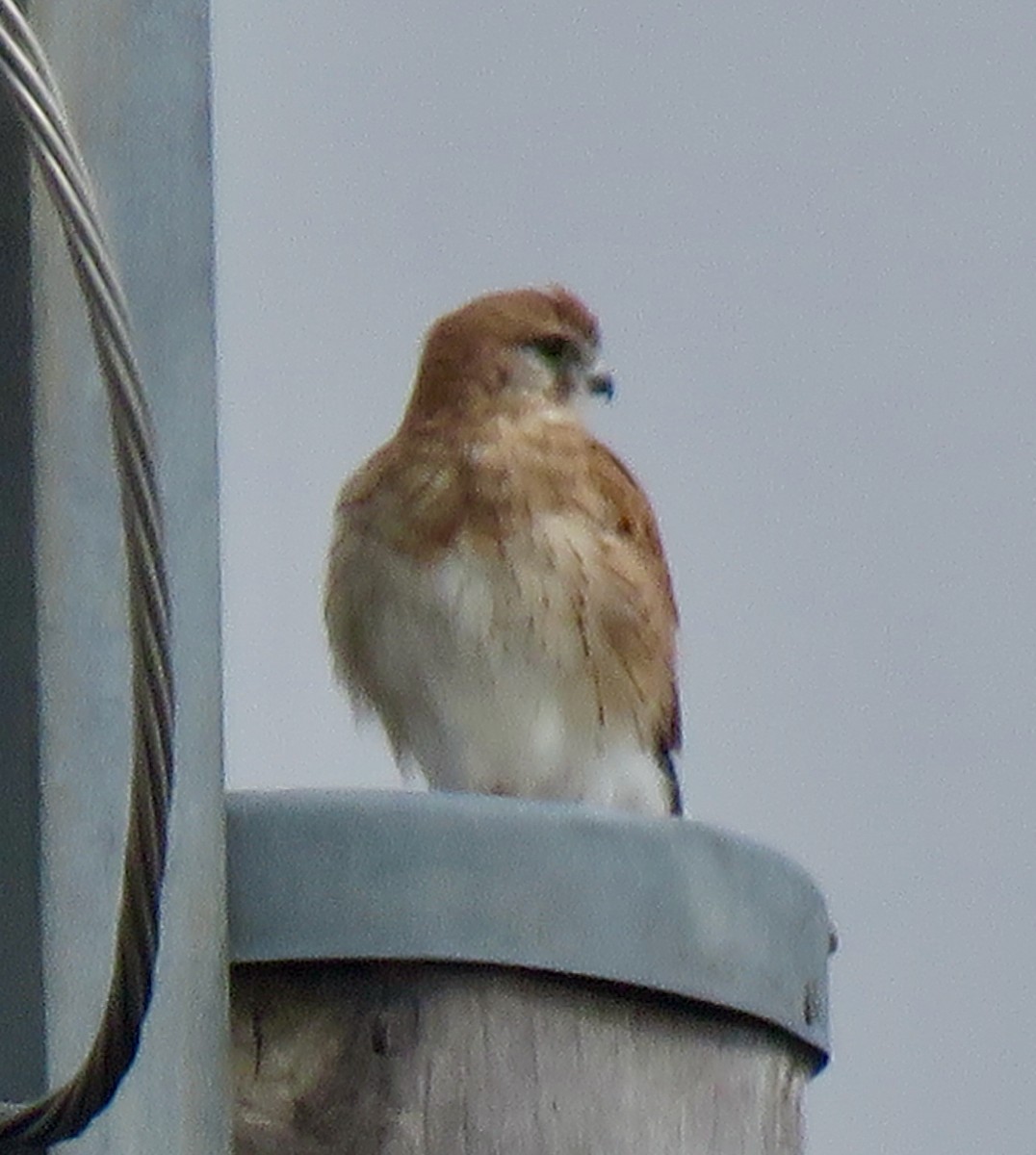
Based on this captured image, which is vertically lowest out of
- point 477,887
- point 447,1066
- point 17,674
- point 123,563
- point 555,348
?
point 447,1066

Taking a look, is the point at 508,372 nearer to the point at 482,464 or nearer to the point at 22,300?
the point at 482,464

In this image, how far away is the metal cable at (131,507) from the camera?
294 centimetres

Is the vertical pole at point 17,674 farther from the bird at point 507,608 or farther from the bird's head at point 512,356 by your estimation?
the bird's head at point 512,356

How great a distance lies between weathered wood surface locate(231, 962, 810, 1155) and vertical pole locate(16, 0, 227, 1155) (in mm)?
119

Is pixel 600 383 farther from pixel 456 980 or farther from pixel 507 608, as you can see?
pixel 456 980

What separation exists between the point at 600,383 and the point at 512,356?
232mm

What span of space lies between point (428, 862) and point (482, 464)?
3.55m

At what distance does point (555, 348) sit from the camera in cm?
795

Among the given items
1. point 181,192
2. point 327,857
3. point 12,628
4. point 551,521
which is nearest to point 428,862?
point 327,857

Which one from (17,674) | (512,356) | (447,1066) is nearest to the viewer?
(17,674)

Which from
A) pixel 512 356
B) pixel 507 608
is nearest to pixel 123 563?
pixel 507 608

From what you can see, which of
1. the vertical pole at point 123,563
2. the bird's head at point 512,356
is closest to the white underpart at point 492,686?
the bird's head at point 512,356

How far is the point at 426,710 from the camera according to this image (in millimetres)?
7250

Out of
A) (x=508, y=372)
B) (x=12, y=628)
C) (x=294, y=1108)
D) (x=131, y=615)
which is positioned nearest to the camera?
(x=131, y=615)
